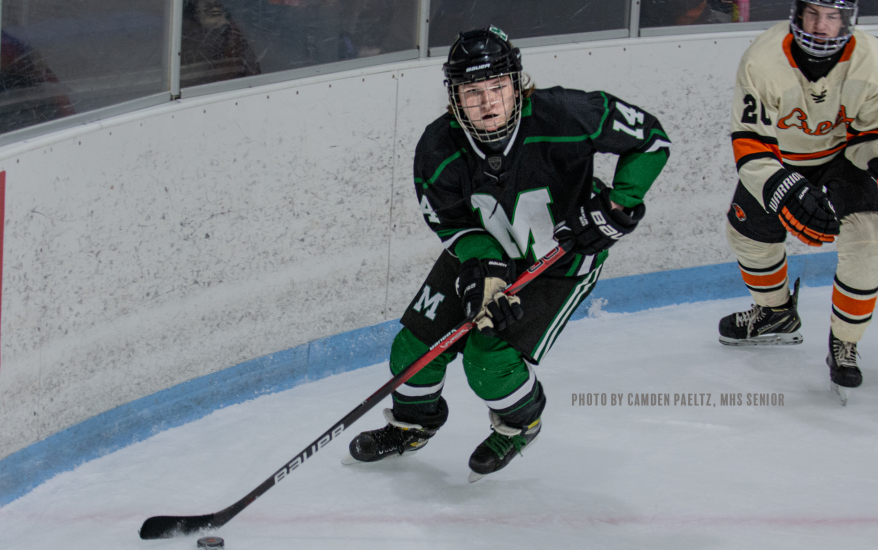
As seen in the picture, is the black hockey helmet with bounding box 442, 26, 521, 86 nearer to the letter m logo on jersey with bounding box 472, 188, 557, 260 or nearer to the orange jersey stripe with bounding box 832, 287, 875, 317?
the letter m logo on jersey with bounding box 472, 188, 557, 260

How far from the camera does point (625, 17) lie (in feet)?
11.5

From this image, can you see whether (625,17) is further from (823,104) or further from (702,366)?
(702,366)

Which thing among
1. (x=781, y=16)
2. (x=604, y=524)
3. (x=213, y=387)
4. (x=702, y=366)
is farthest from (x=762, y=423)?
(x=781, y=16)

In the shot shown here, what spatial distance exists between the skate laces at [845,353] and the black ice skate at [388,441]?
4.25 feet

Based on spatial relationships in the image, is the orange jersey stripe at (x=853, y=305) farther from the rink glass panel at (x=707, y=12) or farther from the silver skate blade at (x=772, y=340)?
the rink glass panel at (x=707, y=12)

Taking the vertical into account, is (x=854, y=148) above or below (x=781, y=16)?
below

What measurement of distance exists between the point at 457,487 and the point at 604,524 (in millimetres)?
392

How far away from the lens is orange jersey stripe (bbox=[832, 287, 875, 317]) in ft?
8.85

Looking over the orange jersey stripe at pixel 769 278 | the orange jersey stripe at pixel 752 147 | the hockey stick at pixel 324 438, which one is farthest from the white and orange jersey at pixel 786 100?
the hockey stick at pixel 324 438

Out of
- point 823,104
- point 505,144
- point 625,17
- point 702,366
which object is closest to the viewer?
point 505,144

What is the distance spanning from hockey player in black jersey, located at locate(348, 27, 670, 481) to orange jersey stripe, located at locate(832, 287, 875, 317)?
3.07 feet

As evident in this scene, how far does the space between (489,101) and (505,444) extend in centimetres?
85

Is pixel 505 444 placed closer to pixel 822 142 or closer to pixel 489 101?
pixel 489 101

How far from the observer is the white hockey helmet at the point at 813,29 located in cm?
244
